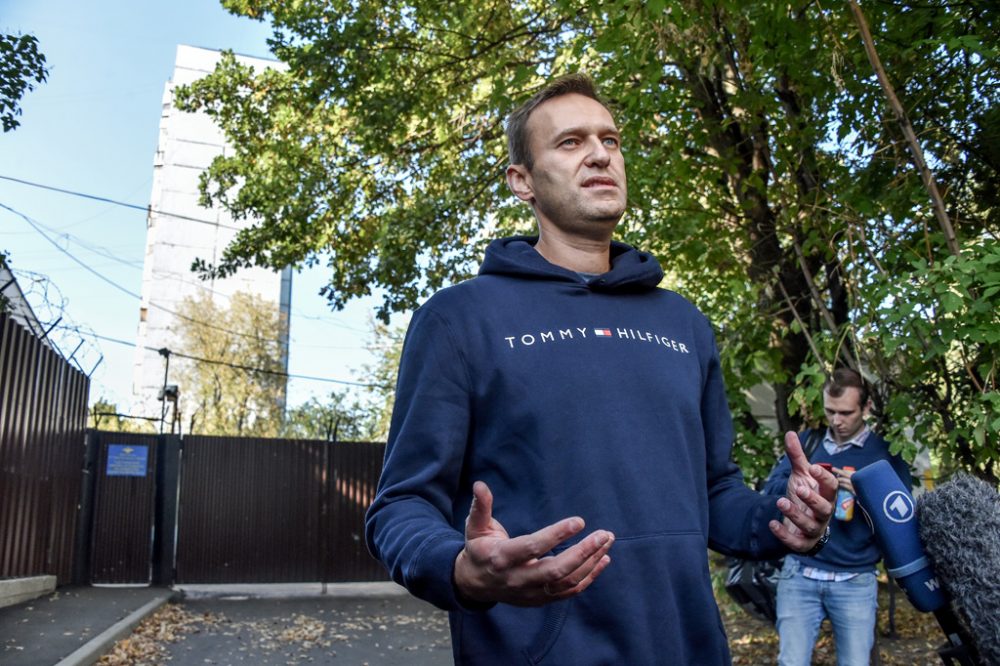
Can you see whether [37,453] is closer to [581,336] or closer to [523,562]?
[581,336]

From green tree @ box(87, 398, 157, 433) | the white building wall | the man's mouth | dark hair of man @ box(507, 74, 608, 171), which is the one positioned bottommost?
the man's mouth

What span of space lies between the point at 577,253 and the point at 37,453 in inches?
436

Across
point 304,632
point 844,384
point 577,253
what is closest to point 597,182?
point 577,253

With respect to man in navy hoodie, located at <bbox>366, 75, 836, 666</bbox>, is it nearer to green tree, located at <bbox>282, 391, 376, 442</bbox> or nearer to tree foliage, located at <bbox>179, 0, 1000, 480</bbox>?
tree foliage, located at <bbox>179, 0, 1000, 480</bbox>

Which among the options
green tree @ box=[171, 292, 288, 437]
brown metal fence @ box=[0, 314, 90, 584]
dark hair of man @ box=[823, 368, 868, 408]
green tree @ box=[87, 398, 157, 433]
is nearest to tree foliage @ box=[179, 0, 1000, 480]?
dark hair of man @ box=[823, 368, 868, 408]

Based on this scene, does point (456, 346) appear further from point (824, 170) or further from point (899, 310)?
point (824, 170)

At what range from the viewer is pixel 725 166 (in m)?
8.20

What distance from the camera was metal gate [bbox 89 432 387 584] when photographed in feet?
50.6

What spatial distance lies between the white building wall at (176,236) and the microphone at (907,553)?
47349mm

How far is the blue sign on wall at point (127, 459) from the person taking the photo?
15.5 m

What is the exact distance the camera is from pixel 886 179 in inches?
268

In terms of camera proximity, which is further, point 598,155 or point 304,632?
point 304,632

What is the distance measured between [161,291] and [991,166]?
48.2 metres

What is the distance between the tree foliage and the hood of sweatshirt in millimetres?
3031
